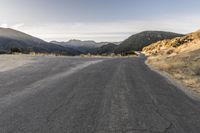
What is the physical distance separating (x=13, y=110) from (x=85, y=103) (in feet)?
6.46

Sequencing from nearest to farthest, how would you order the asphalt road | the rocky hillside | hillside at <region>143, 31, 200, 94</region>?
the asphalt road, hillside at <region>143, 31, 200, 94</region>, the rocky hillside

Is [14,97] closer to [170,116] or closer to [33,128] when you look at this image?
[33,128]

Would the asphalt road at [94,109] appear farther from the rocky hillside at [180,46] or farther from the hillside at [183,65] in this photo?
the rocky hillside at [180,46]

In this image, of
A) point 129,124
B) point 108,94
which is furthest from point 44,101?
point 129,124

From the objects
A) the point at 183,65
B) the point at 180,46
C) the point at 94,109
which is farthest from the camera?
the point at 180,46

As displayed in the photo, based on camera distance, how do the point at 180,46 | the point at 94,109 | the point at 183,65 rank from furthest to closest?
the point at 180,46, the point at 183,65, the point at 94,109

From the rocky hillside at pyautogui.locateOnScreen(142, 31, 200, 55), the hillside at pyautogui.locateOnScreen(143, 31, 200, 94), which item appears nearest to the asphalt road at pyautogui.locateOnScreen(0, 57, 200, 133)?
the hillside at pyautogui.locateOnScreen(143, 31, 200, 94)

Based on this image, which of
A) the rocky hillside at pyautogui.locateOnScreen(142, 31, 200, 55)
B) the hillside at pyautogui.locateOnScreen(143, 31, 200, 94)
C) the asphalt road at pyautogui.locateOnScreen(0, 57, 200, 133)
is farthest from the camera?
the rocky hillside at pyautogui.locateOnScreen(142, 31, 200, 55)

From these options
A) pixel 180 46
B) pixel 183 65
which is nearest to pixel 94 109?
pixel 183 65

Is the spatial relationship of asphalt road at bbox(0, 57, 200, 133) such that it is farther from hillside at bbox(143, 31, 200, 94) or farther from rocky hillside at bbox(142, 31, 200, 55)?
rocky hillside at bbox(142, 31, 200, 55)

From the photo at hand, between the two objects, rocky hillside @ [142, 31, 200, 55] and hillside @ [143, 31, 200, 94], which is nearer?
hillside @ [143, 31, 200, 94]

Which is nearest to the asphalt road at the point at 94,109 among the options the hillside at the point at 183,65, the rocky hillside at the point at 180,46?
the hillside at the point at 183,65

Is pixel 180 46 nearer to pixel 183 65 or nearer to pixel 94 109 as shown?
pixel 183 65

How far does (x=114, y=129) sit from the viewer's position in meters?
5.92
